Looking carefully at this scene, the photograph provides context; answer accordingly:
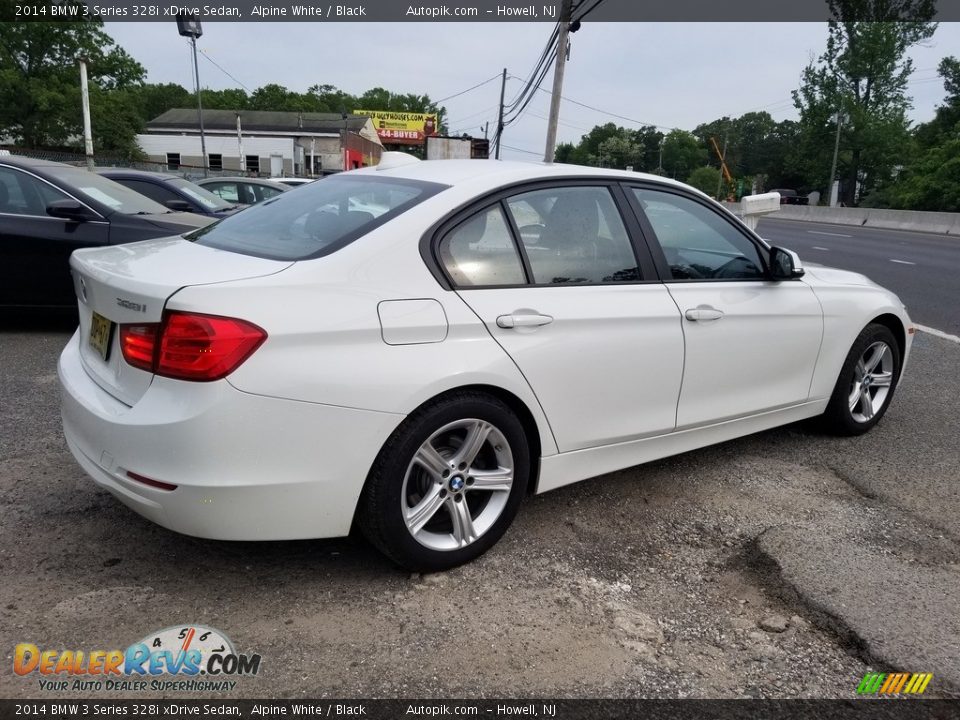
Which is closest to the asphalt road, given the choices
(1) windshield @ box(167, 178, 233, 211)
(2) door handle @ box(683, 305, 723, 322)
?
(2) door handle @ box(683, 305, 723, 322)

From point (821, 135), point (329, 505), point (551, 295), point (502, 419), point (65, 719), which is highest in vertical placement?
point (821, 135)

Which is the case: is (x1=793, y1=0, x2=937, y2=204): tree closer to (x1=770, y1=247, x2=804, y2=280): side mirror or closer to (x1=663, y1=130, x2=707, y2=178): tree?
(x1=663, y1=130, x2=707, y2=178): tree

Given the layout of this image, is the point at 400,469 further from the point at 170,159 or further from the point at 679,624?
the point at 170,159

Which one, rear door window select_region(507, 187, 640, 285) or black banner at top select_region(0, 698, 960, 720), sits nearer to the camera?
black banner at top select_region(0, 698, 960, 720)

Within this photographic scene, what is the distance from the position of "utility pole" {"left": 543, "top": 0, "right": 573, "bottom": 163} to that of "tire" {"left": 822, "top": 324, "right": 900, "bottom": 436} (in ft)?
54.4

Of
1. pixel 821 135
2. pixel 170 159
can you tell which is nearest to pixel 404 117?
pixel 170 159

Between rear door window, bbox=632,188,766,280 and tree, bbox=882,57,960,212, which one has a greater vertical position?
tree, bbox=882,57,960,212

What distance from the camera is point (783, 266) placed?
3904 millimetres

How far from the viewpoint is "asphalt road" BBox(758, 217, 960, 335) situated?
9289 mm

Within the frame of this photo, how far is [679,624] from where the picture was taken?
262 cm

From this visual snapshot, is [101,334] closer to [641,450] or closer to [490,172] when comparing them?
[490,172]

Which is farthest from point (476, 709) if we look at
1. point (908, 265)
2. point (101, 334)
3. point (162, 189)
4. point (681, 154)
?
point (681, 154)

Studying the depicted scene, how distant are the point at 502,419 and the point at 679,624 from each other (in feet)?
3.16

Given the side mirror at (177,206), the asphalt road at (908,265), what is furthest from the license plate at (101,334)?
the asphalt road at (908,265)
